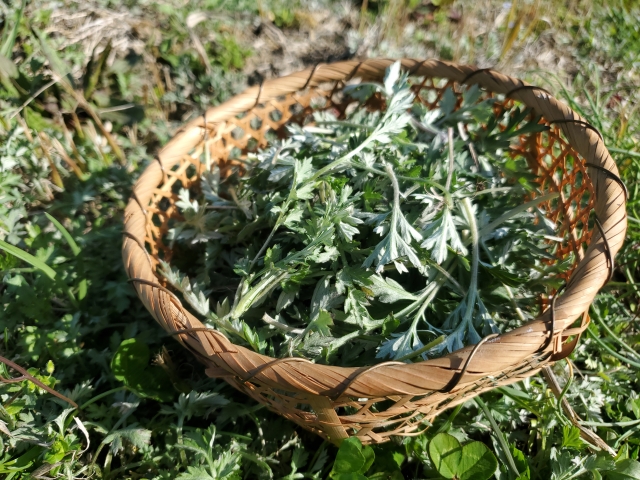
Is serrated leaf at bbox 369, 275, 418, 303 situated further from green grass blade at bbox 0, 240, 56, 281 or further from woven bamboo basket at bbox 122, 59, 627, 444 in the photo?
green grass blade at bbox 0, 240, 56, 281

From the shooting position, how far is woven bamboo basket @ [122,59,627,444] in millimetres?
1152

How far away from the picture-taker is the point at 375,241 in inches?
65.4

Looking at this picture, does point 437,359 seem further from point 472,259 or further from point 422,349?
point 472,259

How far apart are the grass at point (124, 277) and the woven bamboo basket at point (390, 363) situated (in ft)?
0.83

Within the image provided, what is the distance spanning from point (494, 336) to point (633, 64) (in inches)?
100

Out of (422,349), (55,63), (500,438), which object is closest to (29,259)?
(55,63)

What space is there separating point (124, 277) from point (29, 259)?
0.37 m

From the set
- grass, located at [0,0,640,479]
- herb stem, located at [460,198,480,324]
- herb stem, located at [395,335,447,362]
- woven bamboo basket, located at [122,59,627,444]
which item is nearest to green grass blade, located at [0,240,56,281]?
grass, located at [0,0,640,479]

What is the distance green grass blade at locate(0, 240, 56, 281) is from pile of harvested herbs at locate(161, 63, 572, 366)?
1.39 ft

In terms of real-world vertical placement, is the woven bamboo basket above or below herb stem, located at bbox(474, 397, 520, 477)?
above

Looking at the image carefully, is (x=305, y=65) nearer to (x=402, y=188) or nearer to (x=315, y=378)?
(x=402, y=188)

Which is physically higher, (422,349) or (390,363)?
(390,363)

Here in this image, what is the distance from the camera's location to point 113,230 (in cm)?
203

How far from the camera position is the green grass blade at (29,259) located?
165 cm
